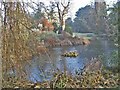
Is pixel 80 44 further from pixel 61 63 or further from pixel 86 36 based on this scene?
pixel 61 63

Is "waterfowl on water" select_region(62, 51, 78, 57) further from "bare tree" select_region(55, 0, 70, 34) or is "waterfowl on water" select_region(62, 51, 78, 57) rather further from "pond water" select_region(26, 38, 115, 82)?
"bare tree" select_region(55, 0, 70, 34)

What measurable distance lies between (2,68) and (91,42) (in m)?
1.01

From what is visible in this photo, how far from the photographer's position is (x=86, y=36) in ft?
9.46

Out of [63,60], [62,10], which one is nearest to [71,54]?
[63,60]

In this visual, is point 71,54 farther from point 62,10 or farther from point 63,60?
point 62,10

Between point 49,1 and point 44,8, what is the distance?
0.31 feet

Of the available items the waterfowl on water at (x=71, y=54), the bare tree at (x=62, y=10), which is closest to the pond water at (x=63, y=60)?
the waterfowl on water at (x=71, y=54)

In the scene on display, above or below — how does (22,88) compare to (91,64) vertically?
below

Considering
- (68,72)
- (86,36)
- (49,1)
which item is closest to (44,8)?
(49,1)

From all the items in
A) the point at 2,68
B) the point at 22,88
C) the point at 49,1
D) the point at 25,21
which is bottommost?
the point at 22,88

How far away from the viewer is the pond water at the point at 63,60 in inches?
113

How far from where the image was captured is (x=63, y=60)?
9.54 ft

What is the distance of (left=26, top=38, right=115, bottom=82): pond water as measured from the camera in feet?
9.42

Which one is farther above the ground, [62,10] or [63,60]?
[62,10]
